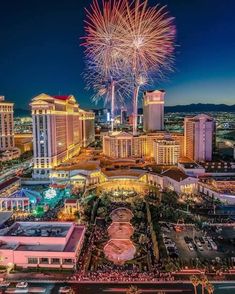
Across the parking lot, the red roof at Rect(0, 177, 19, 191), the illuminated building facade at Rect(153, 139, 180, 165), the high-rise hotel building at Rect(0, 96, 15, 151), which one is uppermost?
the high-rise hotel building at Rect(0, 96, 15, 151)

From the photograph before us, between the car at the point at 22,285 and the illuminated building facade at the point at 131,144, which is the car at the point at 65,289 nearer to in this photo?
the car at the point at 22,285

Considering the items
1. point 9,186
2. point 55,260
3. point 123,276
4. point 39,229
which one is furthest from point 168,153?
point 123,276

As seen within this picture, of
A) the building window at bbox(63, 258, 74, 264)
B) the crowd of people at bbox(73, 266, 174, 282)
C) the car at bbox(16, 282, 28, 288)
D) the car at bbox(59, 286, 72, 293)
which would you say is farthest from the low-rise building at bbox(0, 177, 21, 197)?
the car at bbox(59, 286, 72, 293)

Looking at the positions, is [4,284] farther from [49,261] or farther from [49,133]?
[49,133]

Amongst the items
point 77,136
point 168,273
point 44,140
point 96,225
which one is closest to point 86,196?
point 96,225

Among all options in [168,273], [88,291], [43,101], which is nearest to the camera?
[88,291]

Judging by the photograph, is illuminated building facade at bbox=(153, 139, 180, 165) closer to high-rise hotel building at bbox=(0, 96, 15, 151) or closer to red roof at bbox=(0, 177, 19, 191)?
red roof at bbox=(0, 177, 19, 191)

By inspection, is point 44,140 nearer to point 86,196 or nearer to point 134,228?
point 86,196

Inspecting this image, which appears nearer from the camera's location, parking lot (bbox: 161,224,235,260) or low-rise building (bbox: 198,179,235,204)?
parking lot (bbox: 161,224,235,260)
